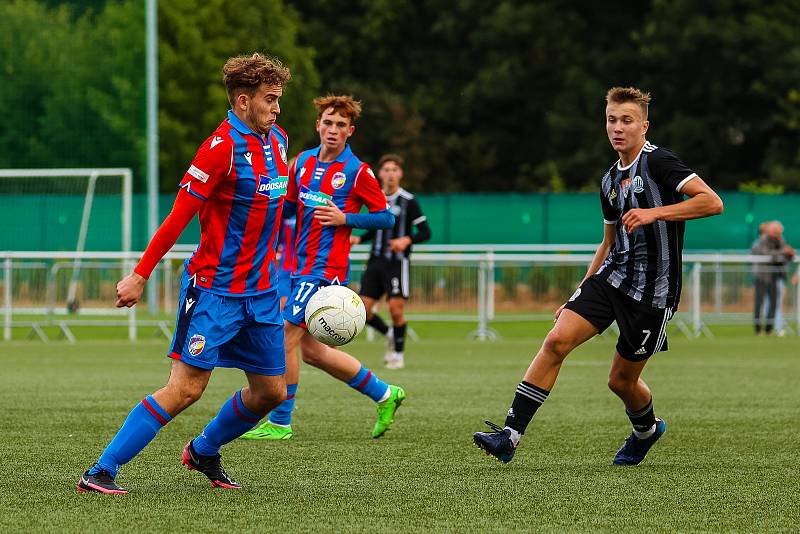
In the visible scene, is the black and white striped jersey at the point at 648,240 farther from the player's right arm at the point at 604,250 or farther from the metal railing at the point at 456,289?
the metal railing at the point at 456,289

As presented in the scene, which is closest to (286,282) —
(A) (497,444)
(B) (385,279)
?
(A) (497,444)

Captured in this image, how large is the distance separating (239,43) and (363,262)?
23.0 metres

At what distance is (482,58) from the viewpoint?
4906cm

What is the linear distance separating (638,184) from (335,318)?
1696 mm

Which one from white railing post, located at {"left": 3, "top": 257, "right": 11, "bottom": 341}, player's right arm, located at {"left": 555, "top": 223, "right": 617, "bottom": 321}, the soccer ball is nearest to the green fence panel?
white railing post, located at {"left": 3, "top": 257, "right": 11, "bottom": 341}

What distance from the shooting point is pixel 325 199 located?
9.04 meters

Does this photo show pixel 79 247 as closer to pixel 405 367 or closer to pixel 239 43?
pixel 405 367

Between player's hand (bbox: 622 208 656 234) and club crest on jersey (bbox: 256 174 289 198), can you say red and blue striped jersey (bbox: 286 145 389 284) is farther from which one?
player's hand (bbox: 622 208 656 234)

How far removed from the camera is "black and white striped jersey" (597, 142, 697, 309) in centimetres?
698

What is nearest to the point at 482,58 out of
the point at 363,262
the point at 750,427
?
the point at 363,262

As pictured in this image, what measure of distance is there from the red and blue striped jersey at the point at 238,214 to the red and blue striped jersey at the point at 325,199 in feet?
8.47

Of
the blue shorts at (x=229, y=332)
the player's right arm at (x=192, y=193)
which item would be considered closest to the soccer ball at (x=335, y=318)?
the blue shorts at (x=229, y=332)

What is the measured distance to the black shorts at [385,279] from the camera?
15.6m

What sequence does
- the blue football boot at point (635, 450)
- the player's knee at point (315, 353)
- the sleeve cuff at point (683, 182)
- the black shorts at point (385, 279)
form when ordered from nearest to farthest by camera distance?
the sleeve cuff at point (683, 182), the blue football boot at point (635, 450), the player's knee at point (315, 353), the black shorts at point (385, 279)
